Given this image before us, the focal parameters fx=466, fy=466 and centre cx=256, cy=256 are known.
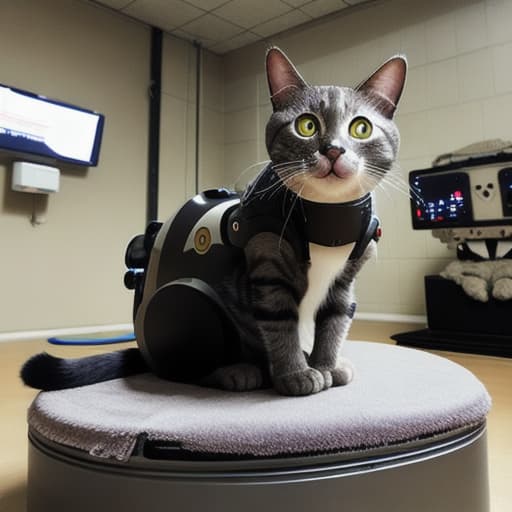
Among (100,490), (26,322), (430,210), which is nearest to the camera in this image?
(100,490)

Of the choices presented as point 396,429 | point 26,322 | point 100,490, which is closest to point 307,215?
point 396,429

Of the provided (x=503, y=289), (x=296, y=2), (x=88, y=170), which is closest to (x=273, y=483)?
(x=503, y=289)

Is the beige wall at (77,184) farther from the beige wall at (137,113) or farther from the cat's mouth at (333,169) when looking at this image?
the cat's mouth at (333,169)

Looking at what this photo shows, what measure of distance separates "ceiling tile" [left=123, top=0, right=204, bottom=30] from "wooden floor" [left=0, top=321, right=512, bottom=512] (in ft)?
6.39

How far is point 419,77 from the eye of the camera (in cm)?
249

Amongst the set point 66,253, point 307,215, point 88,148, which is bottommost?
point 307,215

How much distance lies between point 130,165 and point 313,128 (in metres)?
2.45

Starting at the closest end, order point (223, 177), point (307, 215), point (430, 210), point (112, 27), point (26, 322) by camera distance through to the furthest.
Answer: point (307, 215) → point (430, 210) → point (26, 322) → point (112, 27) → point (223, 177)

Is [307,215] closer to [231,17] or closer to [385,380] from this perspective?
[385,380]

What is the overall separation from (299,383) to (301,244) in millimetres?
163

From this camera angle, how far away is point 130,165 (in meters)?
2.79

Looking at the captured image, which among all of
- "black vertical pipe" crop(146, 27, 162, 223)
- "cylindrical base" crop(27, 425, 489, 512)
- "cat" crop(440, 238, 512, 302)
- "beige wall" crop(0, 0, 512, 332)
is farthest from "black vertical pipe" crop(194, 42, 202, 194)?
"cylindrical base" crop(27, 425, 489, 512)

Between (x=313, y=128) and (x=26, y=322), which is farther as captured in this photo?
(x=26, y=322)

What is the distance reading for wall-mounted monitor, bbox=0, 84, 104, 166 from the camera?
2.16 meters
